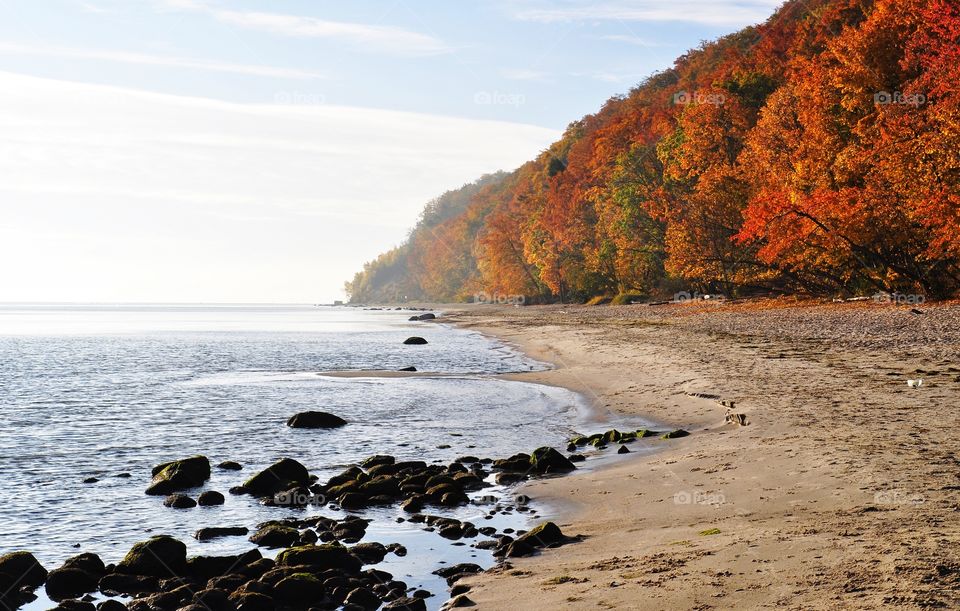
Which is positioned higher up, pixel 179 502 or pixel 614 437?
pixel 614 437

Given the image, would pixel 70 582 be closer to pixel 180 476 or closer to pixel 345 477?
pixel 180 476

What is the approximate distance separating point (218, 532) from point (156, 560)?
2.02m

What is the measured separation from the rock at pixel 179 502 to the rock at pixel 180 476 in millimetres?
907

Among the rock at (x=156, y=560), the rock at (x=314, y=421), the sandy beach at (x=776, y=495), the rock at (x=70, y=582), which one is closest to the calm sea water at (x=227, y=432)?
the rock at (x=314, y=421)

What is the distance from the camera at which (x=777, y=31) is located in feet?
246

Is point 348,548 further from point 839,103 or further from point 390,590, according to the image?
point 839,103

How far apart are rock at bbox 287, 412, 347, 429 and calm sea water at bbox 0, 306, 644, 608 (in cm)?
38

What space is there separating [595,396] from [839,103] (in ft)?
93.5

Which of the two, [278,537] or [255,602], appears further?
[278,537]

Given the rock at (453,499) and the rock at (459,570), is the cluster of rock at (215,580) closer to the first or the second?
the rock at (459,570)

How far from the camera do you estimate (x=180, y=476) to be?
47.4ft

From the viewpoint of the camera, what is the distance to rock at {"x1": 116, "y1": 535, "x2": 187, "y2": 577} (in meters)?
9.34

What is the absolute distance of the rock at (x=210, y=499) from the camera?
1321 centimetres

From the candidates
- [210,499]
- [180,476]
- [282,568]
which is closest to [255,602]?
[282,568]
